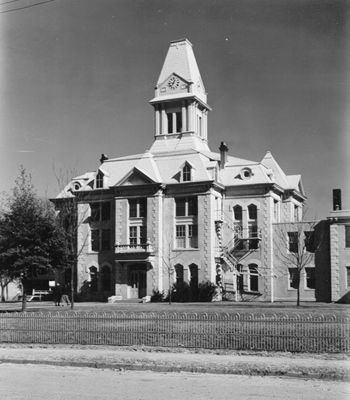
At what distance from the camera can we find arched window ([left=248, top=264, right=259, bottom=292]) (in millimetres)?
54906

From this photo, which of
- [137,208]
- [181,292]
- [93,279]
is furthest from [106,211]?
[181,292]

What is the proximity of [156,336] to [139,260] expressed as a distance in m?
34.7

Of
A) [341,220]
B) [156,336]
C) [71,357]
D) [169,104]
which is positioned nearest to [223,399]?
[71,357]

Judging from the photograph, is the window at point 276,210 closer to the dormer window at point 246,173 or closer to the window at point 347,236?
the dormer window at point 246,173

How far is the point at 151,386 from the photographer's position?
12766mm

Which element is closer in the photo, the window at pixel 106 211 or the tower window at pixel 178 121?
the window at pixel 106 211

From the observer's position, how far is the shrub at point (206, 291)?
51844 millimetres

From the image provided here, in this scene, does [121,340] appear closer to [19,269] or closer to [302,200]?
[19,269]

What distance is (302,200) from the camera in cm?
6556

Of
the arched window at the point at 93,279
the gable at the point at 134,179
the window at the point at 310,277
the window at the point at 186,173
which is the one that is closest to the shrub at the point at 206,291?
the window at the point at 310,277

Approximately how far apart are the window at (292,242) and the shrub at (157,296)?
1160 cm

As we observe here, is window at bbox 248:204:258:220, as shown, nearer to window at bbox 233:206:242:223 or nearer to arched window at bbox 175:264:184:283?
window at bbox 233:206:242:223

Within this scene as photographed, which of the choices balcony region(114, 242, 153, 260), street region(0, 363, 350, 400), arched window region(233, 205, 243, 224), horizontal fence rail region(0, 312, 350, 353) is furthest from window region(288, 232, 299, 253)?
street region(0, 363, 350, 400)

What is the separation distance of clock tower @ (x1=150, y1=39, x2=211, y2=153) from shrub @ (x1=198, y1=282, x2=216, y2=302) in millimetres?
14487
